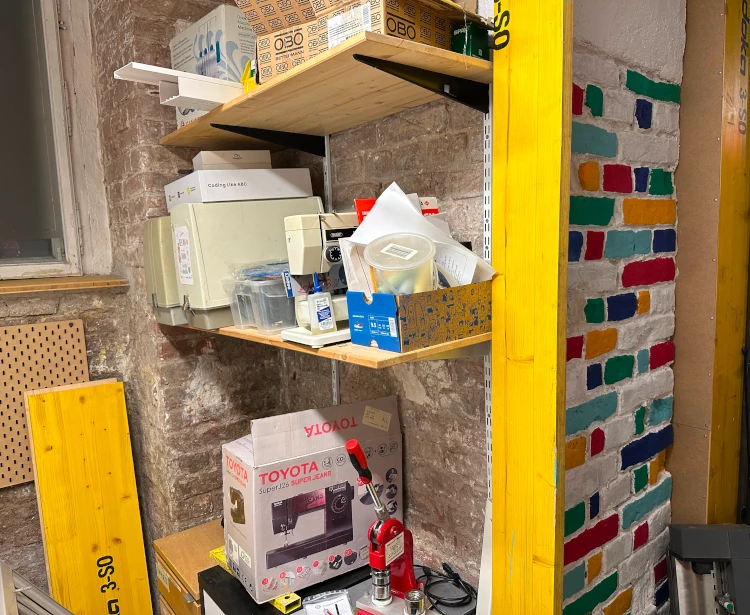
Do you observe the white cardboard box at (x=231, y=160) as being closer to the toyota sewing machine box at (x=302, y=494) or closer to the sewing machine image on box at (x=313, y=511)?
the toyota sewing machine box at (x=302, y=494)

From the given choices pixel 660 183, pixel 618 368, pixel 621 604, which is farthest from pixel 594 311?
pixel 621 604

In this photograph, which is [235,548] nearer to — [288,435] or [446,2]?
[288,435]

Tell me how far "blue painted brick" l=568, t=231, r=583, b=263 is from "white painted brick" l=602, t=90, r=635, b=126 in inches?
10.3

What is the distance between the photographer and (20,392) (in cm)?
192

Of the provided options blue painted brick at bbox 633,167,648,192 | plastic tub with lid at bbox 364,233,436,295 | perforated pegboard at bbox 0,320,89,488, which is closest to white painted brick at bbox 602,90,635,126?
blue painted brick at bbox 633,167,648,192

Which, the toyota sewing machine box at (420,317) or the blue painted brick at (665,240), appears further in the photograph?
the blue painted brick at (665,240)

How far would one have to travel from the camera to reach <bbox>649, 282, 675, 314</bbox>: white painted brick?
1.32 metres

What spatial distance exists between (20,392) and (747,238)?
2.30m

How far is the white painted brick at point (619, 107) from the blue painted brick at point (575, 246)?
261 mm

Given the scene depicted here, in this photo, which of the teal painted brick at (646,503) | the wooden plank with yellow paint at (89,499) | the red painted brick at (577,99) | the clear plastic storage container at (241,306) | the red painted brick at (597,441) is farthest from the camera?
the wooden plank with yellow paint at (89,499)

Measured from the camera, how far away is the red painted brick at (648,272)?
1.24m

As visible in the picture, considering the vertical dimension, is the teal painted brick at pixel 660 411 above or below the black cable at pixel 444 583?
above

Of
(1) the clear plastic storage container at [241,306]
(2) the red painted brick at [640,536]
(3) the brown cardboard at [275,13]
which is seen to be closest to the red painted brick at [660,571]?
(2) the red painted brick at [640,536]

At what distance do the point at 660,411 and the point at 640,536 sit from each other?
0.31 meters
